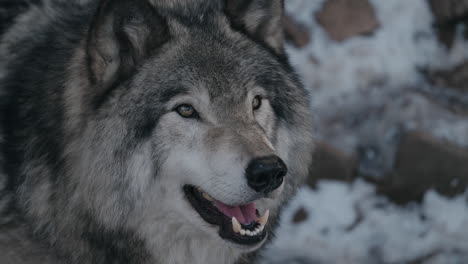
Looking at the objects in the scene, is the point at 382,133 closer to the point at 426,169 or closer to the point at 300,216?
the point at 426,169

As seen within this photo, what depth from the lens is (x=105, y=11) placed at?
3.30 metres

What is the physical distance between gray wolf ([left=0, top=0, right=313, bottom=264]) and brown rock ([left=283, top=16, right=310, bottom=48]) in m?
2.80

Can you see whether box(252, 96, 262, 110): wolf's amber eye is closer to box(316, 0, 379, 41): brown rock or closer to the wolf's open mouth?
the wolf's open mouth

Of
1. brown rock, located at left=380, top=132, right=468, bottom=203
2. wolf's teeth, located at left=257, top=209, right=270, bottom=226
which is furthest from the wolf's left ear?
brown rock, located at left=380, top=132, right=468, bottom=203

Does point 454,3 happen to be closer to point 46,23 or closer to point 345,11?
point 345,11

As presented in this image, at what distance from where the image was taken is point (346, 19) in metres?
6.91

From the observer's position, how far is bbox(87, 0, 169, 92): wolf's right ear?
3.38 meters

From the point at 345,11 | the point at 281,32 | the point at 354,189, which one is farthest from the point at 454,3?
the point at 281,32

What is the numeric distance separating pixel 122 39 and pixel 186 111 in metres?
0.49

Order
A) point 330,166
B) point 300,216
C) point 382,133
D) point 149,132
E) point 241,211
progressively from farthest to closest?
point 382,133
point 330,166
point 300,216
point 241,211
point 149,132

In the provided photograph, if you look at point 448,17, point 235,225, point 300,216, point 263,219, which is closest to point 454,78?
point 448,17

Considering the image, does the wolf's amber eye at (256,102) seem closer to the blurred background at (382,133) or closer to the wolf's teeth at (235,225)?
the wolf's teeth at (235,225)

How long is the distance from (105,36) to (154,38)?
0.27 metres

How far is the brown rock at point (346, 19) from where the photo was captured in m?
6.86
